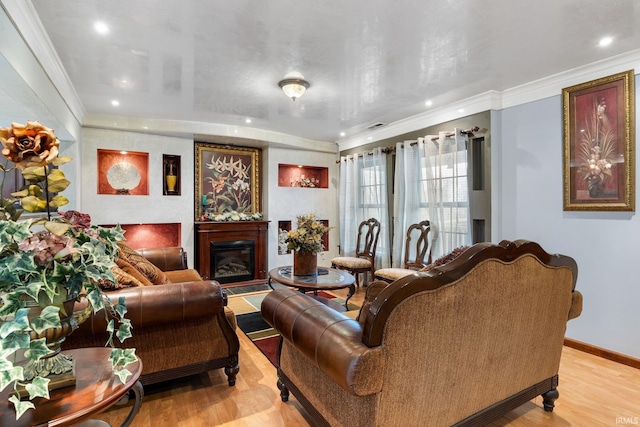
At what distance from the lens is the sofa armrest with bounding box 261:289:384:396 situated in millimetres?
1260

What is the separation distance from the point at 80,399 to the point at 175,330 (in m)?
1.06

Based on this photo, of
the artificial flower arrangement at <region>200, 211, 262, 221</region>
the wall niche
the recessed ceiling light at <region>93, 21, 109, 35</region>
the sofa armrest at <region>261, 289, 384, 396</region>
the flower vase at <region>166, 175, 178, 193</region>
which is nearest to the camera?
the sofa armrest at <region>261, 289, 384, 396</region>

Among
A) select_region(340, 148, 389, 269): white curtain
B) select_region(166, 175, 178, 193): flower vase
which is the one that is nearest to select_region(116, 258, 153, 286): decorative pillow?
select_region(166, 175, 178, 193): flower vase

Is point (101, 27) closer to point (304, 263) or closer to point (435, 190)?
point (304, 263)

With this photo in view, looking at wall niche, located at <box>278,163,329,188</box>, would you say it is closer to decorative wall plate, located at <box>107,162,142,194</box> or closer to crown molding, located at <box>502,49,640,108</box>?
decorative wall plate, located at <box>107,162,142,194</box>

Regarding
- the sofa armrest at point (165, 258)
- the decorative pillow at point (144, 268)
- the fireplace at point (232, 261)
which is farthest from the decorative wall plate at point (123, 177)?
the decorative pillow at point (144, 268)

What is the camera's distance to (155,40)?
2.42m

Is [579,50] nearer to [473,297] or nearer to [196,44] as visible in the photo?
[473,297]

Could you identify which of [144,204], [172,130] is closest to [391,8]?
[172,130]

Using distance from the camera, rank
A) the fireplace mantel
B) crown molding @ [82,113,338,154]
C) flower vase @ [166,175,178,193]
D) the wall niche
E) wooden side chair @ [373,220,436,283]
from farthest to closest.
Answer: the wall niche, the fireplace mantel, flower vase @ [166,175,178,193], crown molding @ [82,113,338,154], wooden side chair @ [373,220,436,283]

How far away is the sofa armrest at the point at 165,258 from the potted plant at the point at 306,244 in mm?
1459

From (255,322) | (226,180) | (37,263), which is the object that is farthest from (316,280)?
(226,180)

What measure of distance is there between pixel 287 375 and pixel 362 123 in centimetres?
359

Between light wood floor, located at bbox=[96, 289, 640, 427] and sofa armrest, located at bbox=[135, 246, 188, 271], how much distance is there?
1732 mm
